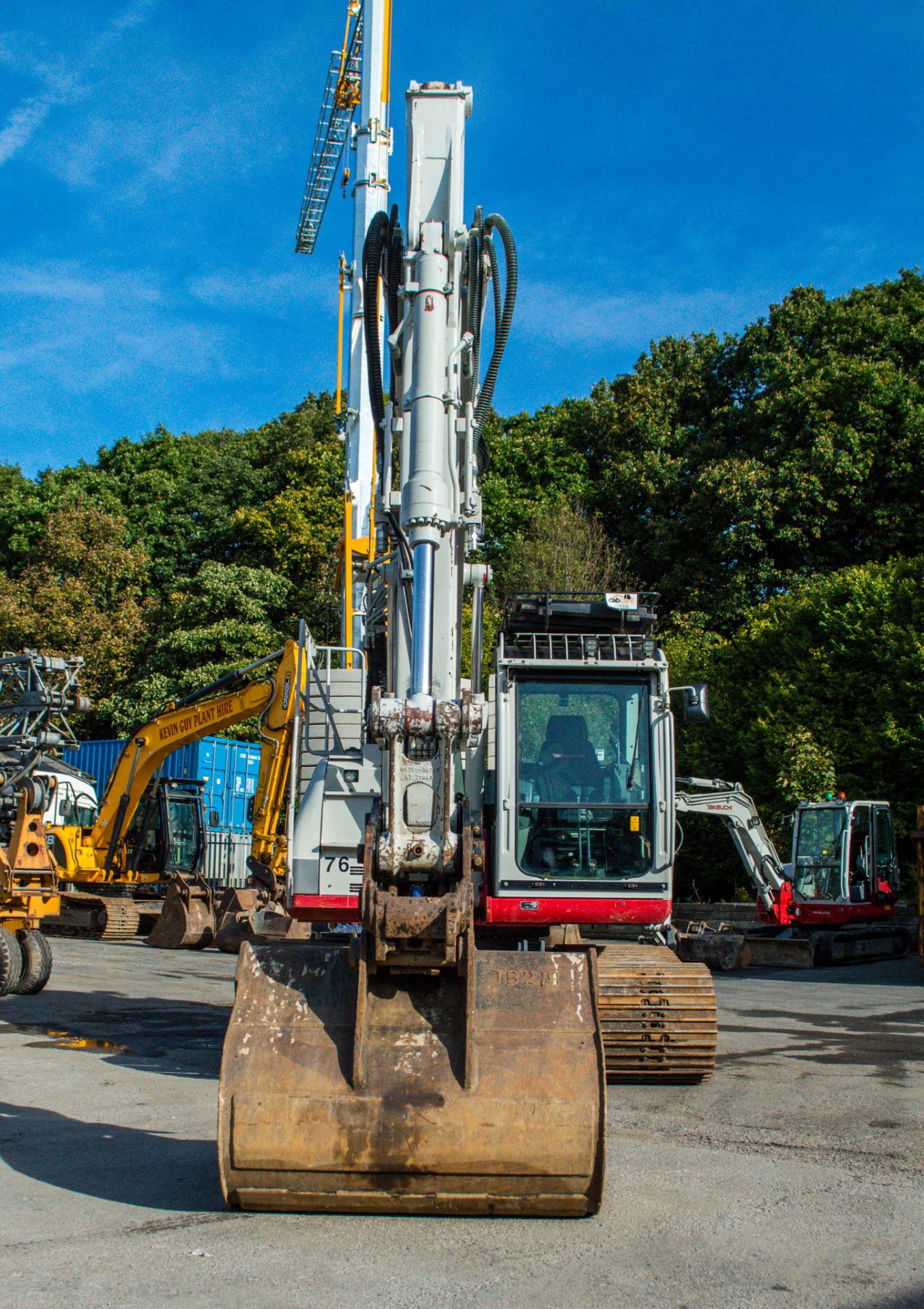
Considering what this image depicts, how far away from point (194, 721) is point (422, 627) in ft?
44.3

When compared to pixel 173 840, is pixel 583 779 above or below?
above

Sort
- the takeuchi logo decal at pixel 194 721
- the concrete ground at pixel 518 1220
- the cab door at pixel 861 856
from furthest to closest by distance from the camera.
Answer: the cab door at pixel 861 856 < the takeuchi logo decal at pixel 194 721 < the concrete ground at pixel 518 1220

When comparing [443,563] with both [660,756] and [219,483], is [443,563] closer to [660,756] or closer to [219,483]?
[660,756]

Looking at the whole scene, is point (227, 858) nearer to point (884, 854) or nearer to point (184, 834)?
point (184, 834)

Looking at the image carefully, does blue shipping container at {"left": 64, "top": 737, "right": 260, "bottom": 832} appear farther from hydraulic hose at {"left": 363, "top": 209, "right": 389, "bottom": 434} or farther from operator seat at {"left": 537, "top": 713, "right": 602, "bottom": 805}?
hydraulic hose at {"left": 363, "top": 209, "right": 389, "bottom": 434}

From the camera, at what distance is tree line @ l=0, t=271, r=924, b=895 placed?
23125mm

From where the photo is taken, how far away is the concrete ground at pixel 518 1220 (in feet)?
12.8

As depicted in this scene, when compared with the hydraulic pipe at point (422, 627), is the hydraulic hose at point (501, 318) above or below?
above

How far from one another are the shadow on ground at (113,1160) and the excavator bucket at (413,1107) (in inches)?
21.8

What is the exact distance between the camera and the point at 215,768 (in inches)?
1119

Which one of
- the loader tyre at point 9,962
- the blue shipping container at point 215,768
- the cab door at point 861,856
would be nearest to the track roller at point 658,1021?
the loader tyre at point 9,962

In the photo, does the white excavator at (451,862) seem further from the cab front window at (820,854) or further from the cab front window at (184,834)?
the cab front window at (184,834)

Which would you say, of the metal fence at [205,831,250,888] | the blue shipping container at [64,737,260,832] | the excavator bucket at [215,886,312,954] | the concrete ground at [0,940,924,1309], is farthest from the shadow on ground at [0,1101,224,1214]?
the blue shipping container at [64,737,260,832]

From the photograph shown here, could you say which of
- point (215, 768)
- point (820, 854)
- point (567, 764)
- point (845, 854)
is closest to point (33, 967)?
point (567, 764)
